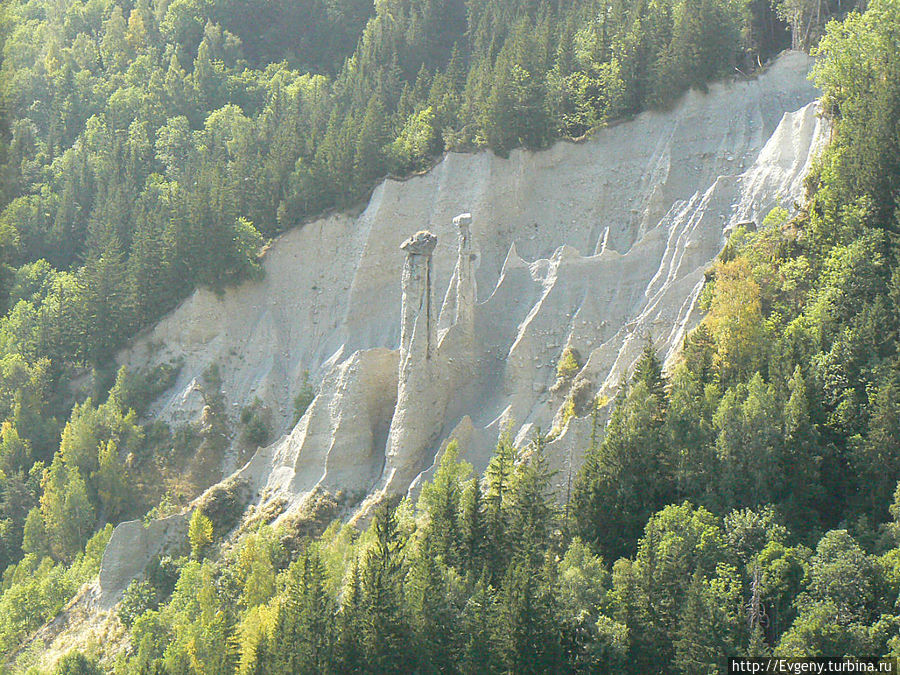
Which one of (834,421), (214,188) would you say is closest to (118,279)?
(214,188)

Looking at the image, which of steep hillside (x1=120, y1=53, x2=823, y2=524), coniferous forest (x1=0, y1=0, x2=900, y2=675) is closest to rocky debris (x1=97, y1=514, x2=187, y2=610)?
coniferous forest (x1=0, y1=0, x2=900, y2=675)

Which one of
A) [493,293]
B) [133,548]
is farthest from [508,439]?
[133,548]

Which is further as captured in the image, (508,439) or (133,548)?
(133,548)

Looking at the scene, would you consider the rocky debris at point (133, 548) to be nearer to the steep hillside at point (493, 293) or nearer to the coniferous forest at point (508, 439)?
the coniferous forest at point (508, 439)

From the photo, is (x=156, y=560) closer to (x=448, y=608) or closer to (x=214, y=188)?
(x=448, y=608)

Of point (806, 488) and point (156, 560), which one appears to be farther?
point (156, 560)

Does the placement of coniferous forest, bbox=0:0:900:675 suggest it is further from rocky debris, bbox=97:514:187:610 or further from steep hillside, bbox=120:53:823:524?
steep hillside, bbox=120:53:823:524

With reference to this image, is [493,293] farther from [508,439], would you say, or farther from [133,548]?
[133,548]

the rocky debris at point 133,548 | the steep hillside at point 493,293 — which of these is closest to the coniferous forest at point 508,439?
the rocky debris at point 133,548
